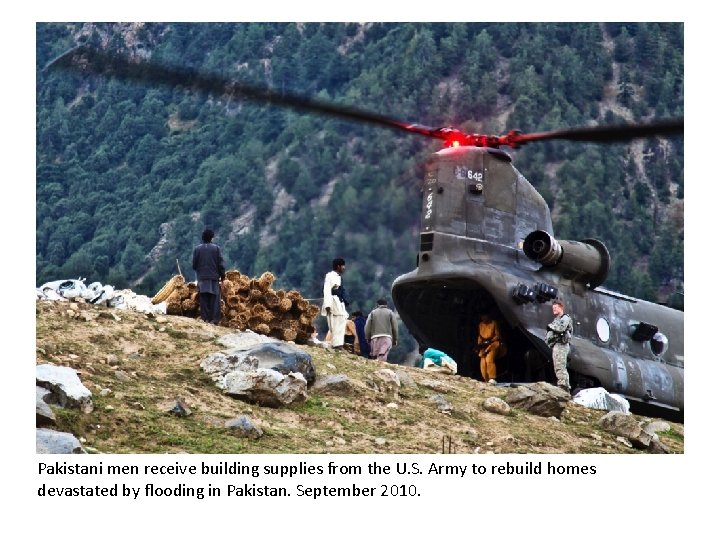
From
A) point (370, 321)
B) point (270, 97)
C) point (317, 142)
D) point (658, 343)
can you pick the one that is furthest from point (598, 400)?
point (317, 142)

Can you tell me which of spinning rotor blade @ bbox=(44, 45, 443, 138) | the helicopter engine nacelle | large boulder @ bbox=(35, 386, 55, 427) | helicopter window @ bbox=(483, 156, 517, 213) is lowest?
large boulder @ bbox=(35, 386, 55, 427)

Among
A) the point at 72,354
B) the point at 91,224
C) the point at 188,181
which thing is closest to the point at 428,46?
the point at 188,181

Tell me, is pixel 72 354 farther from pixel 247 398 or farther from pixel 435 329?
pixel 435 329

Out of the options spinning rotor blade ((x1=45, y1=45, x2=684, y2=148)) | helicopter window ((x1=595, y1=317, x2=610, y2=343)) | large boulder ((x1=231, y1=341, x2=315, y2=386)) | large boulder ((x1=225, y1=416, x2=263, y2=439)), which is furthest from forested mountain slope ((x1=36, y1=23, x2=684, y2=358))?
large boulder ((x1=225, y1=416, x2=263, y2=439))

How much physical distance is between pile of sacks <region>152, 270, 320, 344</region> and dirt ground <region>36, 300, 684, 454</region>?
1006 millimetres

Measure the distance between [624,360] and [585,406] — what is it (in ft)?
12.3

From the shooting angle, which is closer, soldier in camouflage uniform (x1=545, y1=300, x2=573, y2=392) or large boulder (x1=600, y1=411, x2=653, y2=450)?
large boulder (x1=600, y1=411, x2=653, y2=450)

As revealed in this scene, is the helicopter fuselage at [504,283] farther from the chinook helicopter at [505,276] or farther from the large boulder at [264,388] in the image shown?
the large boulder at [264,388]

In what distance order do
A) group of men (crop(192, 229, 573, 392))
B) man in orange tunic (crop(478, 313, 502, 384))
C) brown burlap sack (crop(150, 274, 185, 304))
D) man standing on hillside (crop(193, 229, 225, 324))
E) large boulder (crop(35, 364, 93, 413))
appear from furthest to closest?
man in orange tunic (crop(478, 313, 502, 384))
brown burlap sack (crop(150, 274, 185, 304))
group of men (crop(192, 229, 573, 392))
man standing on hillside (crop(193, 229, 225, 324))
large boulder (crop(35, 364, 93, 413))

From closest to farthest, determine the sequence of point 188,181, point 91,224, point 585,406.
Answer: point 585,406, point 91,224, point 188,181

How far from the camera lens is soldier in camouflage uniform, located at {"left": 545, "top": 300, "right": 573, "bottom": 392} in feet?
69.2

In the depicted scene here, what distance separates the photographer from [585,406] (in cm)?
2011

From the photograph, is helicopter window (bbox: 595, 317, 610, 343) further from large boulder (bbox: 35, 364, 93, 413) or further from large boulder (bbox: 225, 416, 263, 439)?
large boulder (bbox: 35, 364, 93, 413)

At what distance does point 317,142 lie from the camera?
237 ft
